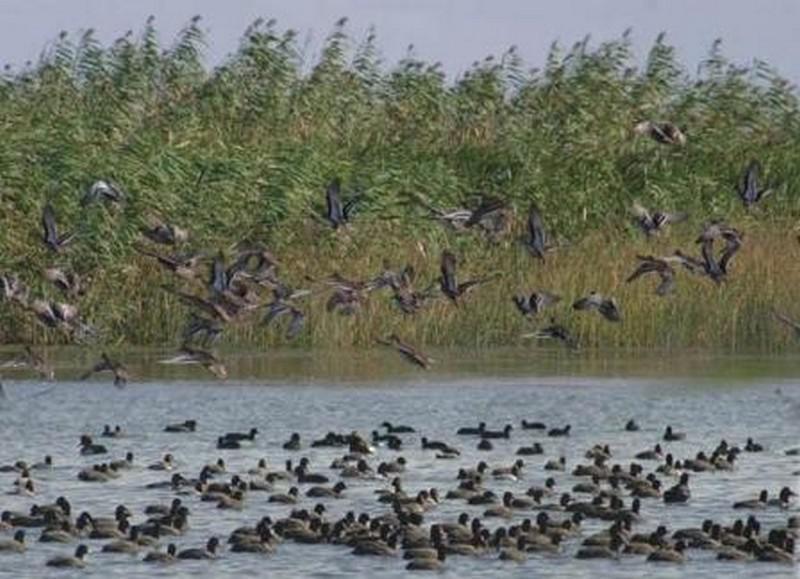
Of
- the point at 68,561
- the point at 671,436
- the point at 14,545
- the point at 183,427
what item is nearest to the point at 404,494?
the point at 14,545

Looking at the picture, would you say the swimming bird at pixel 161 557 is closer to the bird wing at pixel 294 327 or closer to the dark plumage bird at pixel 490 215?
the dark plumage bird at pixel 490 215

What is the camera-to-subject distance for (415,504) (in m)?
19.3

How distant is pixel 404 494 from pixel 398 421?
6816mm

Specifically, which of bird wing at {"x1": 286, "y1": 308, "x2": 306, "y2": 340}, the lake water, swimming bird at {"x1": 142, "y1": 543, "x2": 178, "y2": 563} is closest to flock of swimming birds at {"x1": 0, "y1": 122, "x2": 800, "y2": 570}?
swimming bird at {"x1": 142, "y1": 543, "x2": 178, "y2": 563}

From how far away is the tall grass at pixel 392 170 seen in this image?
3312 cm

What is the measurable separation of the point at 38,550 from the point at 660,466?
6.33m

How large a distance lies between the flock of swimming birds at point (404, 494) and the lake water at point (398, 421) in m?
0.11

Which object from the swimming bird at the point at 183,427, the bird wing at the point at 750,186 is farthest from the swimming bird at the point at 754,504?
the swimming bird at the point at 183,427

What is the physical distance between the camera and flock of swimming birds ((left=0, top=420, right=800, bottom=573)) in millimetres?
17312

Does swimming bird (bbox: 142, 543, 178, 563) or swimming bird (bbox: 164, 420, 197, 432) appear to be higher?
swimming bird (bbox: 164, 420, 197, 432)

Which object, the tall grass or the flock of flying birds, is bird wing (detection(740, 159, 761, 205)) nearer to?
the flock of flying birds

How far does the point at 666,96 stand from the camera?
4122 cm

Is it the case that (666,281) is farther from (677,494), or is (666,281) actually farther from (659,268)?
(677,494)

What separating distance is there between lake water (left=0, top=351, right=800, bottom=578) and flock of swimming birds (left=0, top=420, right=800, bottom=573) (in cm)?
9
